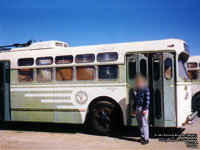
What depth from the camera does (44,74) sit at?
9086 mm

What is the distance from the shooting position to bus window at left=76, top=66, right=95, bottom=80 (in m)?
8.46

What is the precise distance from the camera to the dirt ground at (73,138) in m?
7.10

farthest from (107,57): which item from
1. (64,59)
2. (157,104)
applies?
(157,104)

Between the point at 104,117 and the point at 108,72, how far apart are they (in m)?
1.45

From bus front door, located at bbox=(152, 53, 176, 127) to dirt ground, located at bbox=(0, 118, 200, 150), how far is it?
0.64 meters

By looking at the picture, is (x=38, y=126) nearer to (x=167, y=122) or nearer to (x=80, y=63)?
(x=80, y=63)

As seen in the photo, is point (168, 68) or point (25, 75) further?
point (25, 75)

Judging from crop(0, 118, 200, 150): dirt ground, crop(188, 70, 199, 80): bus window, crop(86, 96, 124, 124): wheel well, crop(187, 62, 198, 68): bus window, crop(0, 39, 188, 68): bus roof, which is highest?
crop(0, 39, 188, 68): bus roof

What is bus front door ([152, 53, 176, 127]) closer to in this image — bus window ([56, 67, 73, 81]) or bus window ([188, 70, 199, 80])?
bus window ([56, 67, 73, 81])

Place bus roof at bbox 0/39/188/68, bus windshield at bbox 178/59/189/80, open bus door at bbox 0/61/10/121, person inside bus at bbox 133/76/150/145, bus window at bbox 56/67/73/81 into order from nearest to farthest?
person inside bus at bbox 133/76/150/145 < bus roof at bbox 0/39/188/68 < bus windshield at bbox 178/59/189/80 < bus window at bbox 56/67/73/81 < open bus door at bbox 0/61/10/121

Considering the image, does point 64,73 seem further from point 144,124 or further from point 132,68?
point 144,124

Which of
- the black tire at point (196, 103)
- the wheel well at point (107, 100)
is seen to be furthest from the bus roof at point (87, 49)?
the black tire at point (196, 103)

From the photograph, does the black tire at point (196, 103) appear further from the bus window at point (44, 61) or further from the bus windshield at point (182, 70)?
the bus window at point (44, 61)

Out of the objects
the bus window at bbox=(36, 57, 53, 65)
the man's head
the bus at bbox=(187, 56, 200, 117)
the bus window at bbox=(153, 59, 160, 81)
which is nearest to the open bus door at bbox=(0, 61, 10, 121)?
the bus window at bbox=(36, 57, 53, 65)
